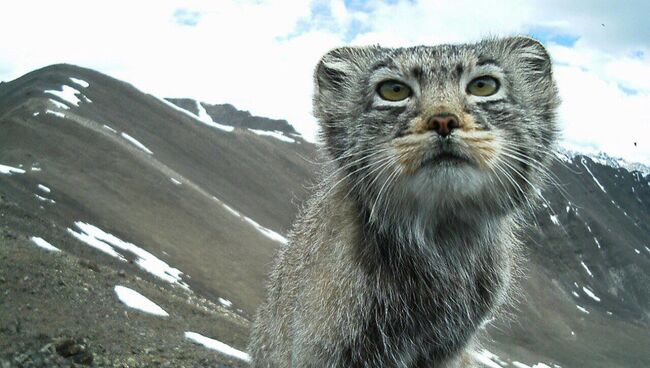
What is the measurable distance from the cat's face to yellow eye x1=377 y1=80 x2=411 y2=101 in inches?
0.5

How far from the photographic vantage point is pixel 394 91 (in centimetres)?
736

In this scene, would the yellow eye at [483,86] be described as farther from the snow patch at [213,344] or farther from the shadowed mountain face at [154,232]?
the snow patch at [213,344]

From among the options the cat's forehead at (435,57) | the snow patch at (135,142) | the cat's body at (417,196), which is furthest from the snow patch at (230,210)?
the cat's forehead at (435,57)

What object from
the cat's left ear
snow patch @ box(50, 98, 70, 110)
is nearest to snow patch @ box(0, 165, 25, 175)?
snow patch @ box(50, 98, 70, 110)

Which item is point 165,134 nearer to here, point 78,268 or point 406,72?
point 78,268

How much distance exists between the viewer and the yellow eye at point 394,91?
726cm

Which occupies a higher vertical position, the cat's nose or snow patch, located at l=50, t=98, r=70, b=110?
the cat's nose

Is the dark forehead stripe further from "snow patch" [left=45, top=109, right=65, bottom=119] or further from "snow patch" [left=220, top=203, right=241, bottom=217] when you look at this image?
"snow patch" [left=220, top=203, right=241, bottom=217]

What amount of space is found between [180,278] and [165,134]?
6260 cm

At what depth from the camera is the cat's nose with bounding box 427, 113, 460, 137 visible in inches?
251

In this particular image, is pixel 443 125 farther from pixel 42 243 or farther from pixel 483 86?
pixel 42 243

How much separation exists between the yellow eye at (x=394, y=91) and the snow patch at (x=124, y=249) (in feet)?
133

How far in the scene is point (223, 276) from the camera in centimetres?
6309

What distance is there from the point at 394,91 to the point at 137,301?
25.9 m
